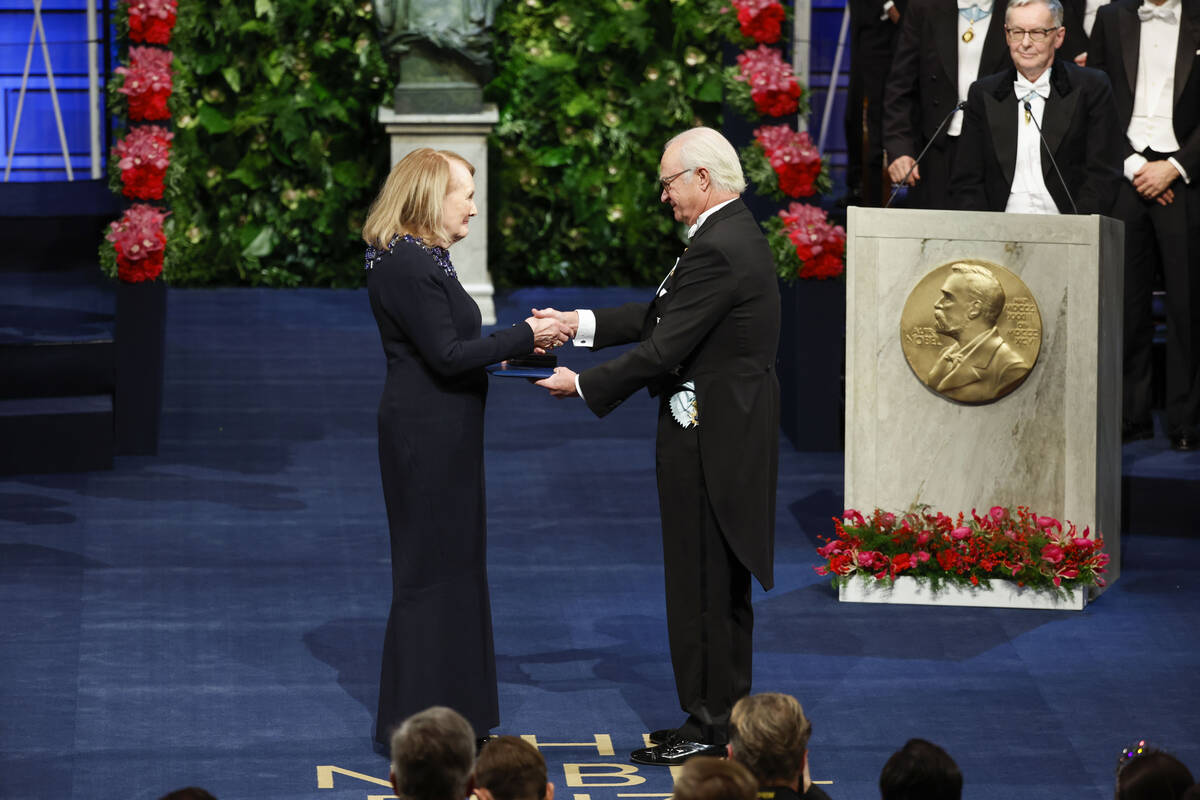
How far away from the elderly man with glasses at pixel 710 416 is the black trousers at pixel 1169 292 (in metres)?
3.13

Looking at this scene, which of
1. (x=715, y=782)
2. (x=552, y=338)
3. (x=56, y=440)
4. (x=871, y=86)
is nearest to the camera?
(x=715, y=782)

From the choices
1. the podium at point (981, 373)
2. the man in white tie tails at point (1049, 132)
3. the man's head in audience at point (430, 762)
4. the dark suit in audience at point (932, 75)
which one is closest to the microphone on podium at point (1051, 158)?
the man in white tie tails at point (1049, 132)

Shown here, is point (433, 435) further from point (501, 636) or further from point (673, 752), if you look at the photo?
point (501, 636)

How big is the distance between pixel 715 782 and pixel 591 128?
29.0ft

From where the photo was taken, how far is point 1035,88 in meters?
6.81

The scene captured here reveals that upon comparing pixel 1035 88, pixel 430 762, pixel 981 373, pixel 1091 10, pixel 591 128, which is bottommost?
pixel 430 762

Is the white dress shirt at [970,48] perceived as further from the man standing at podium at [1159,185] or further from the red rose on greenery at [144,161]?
the red rose on greenery at [144,161]

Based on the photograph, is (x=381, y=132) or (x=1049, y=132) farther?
(x=381, y=132)

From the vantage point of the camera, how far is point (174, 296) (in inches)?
428

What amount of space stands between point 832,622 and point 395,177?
2.24 m

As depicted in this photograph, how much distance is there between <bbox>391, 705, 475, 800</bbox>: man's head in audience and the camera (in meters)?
3.27

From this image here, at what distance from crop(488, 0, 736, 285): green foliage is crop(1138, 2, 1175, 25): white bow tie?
4132 millimetres

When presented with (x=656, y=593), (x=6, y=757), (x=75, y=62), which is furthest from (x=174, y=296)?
(x=6, y=757)

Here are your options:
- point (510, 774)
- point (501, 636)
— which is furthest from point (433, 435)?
point (510, 774)
